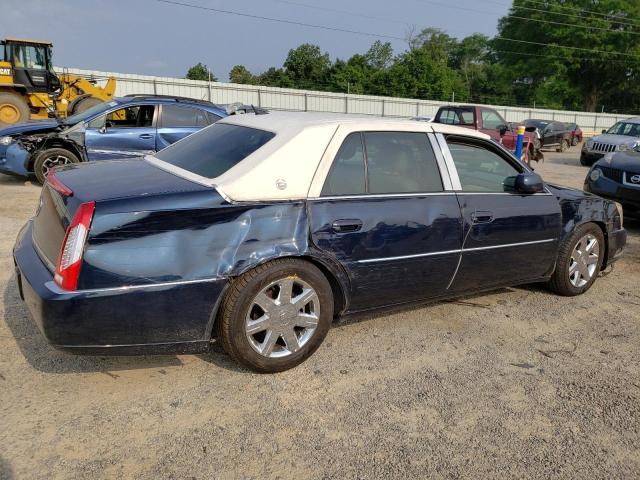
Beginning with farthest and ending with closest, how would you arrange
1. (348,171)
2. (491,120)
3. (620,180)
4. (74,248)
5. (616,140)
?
(616,140) → (491,120) → (620,180) → (348,171) → (74,248)

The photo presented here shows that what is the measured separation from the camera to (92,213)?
272 cm

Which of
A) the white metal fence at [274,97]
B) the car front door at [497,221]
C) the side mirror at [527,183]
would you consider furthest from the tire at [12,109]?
the side mirror at [527,183]

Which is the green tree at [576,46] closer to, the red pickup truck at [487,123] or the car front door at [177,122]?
the red pickup truck at [487,123]

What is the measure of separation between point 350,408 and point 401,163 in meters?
1.73

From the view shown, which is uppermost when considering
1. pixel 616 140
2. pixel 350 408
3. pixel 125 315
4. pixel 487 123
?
pixel 487 123

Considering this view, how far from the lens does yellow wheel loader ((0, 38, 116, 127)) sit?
52.0ft

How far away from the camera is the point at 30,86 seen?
16.6 metres

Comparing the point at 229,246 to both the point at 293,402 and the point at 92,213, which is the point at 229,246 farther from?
the point at 293,402

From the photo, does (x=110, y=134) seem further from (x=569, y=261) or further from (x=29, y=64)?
(x=29, y=64)

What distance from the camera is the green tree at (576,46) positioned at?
51469 mm

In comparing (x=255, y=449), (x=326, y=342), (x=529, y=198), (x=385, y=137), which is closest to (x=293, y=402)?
(x=255, y=449)

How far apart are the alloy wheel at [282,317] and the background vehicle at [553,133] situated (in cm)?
2303

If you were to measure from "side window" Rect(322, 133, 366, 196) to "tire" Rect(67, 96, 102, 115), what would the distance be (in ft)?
46.7

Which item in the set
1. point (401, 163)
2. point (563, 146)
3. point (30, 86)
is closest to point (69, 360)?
point (401, 163)
